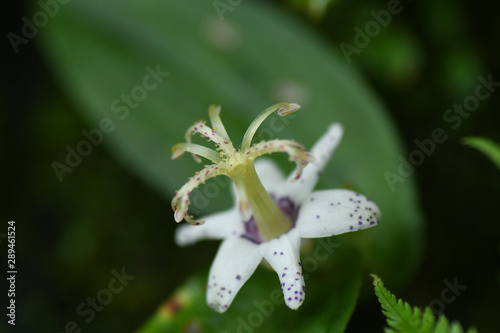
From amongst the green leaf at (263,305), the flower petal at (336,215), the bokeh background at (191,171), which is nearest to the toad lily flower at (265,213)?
the flower petal at (336,215)

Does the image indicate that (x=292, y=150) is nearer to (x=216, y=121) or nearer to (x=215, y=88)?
(x=216, y=121)

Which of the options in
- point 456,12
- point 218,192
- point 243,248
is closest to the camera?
point 243,248

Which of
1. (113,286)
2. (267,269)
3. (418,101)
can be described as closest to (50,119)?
(113,286)

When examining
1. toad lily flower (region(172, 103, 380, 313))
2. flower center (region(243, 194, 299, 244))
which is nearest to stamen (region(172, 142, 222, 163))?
toad lily flower (region(172, 103, 380, 313))

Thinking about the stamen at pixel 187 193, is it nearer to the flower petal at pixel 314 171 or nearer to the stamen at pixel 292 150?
the stamen at pixel 292 150

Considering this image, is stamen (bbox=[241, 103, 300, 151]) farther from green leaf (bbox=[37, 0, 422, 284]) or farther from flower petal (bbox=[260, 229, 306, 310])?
green leaf (bbox=[37, 0, 422, 284])

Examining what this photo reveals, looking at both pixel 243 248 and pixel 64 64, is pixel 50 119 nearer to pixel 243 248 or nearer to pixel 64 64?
pixel 64 64

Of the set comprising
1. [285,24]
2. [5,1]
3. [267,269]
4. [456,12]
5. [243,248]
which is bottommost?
[5,1]
